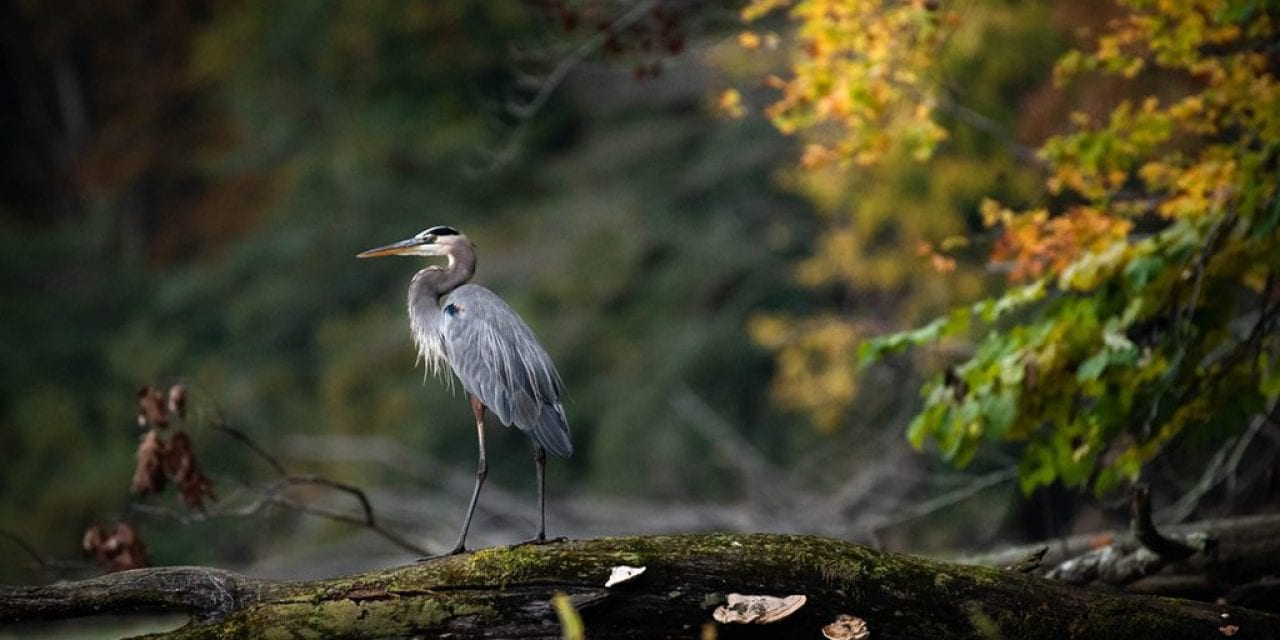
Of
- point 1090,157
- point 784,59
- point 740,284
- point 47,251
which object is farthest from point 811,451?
point 47,251

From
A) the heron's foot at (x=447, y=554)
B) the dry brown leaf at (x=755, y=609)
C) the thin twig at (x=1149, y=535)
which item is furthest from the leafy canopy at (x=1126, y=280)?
the heron's foot at (x=447, y=554)

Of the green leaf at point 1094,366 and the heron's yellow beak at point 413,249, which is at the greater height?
the heron's yellow beak at point 413,249

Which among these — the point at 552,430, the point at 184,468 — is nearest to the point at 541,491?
the point at 552,430

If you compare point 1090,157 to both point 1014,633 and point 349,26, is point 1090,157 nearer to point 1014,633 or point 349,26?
point 1014,633

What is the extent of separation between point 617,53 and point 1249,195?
125 inches

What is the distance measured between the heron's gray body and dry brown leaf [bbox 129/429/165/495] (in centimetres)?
146

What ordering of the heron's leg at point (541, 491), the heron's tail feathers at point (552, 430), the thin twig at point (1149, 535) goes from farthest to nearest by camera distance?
the thin twig at point (1149, 535)
the heron's tail feathers at point (552, 430)
the heron's leg at point (541, 491)

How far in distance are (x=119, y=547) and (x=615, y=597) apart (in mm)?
3033

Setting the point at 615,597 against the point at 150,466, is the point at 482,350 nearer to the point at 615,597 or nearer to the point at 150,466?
the point at 615,597

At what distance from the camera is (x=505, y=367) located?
5.77 meters

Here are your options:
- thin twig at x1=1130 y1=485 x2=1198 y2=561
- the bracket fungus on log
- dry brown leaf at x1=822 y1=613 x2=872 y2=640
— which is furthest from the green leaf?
the bracket fungus on log

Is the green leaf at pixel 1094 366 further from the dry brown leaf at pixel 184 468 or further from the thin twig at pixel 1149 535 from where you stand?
the dry brown leaf at pixel 184 468

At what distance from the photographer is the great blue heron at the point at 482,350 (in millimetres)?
5680

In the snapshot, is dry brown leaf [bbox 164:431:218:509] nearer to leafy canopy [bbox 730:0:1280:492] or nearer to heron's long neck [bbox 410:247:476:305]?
heron's long neck [bbox 410:247:476:305]
